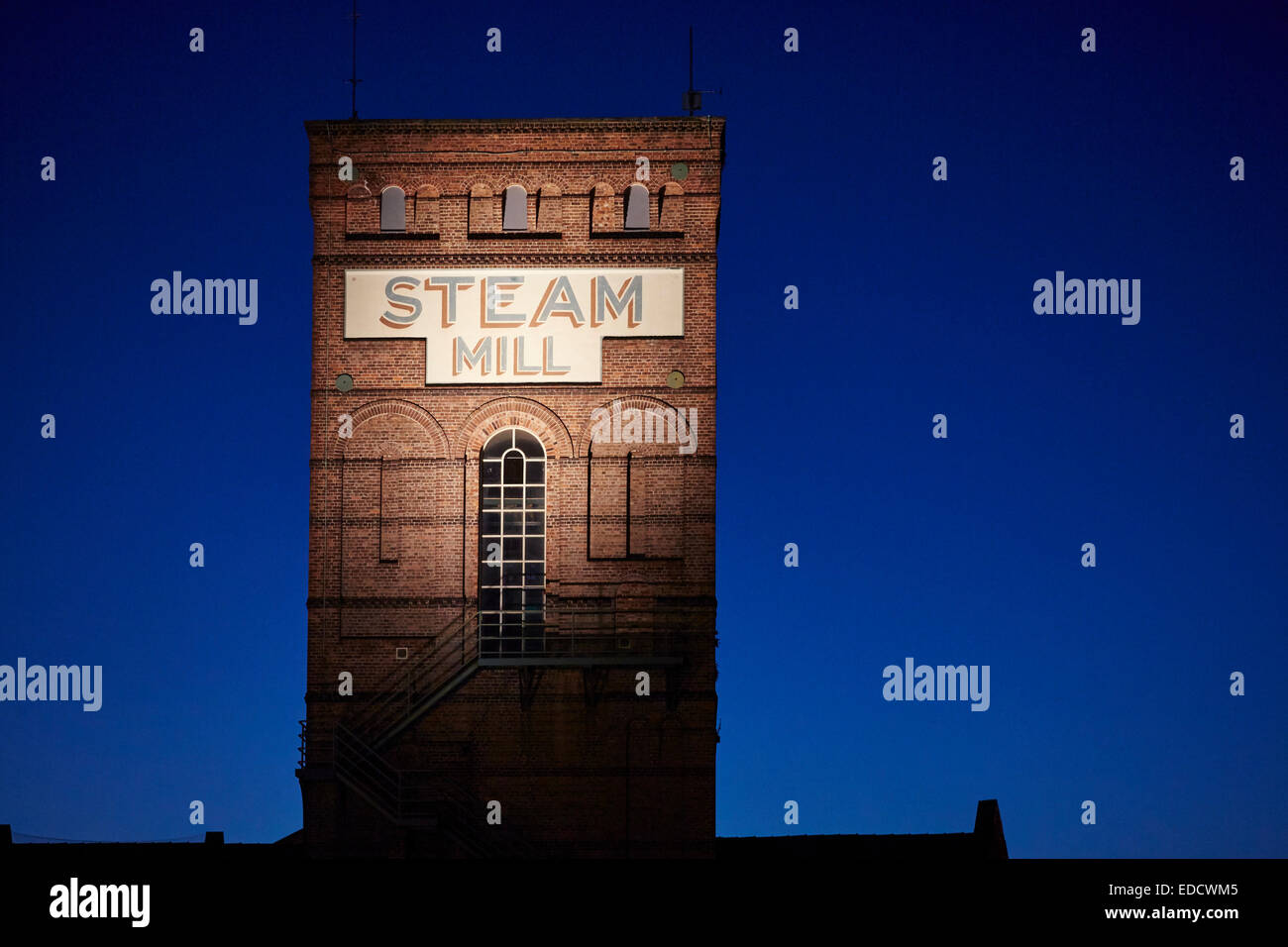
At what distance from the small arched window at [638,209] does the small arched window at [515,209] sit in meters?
1.70

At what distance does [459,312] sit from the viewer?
28.5m

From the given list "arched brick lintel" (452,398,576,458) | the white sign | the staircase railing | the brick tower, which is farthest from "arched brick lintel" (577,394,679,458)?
the staircase railing

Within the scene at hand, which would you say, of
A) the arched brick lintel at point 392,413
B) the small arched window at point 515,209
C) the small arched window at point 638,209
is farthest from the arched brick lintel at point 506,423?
the small arched window at point 638,209

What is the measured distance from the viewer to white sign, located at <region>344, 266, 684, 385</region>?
2831 cm

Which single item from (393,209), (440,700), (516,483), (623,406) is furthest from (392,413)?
(440,700)

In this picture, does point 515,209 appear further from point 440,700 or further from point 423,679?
point 440,700

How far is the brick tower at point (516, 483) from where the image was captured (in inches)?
1082

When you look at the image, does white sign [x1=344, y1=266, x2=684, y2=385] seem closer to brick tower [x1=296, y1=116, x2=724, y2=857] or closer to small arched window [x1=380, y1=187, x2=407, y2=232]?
brick tower [x1=296, y1=116, x2=724, y2=857]

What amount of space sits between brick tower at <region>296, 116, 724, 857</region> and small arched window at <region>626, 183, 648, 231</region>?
0.12 feet

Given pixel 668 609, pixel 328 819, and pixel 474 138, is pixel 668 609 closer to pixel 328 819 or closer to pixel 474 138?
pixel 328 819
